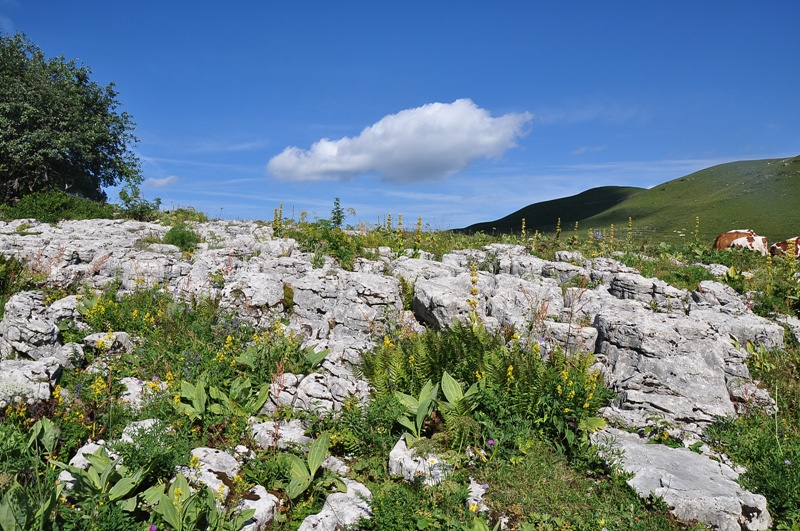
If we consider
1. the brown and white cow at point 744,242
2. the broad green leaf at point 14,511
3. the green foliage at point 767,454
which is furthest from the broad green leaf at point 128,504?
the brown and white cow at point 744,242

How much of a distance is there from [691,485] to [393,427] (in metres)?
3.39

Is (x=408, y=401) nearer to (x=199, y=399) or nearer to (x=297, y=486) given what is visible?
(x=297, y=486)

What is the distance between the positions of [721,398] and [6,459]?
29.6 feet

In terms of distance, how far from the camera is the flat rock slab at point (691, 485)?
15.5 feet

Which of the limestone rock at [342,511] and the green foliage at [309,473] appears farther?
the green foliage at [309,473]

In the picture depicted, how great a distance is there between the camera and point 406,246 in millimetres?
15305

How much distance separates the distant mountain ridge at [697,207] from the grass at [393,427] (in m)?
14.6

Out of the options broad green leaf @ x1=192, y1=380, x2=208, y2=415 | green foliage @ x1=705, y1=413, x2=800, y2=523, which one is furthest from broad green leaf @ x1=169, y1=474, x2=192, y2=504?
green foliage @ x1=705, y1=413, x2=800, y2=523

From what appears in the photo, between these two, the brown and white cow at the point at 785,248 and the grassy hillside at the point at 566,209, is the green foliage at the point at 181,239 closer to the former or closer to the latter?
the brown and white cow at the point at 785,248

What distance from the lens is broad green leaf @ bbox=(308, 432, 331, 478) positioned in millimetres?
5281

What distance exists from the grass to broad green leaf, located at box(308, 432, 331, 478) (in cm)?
12

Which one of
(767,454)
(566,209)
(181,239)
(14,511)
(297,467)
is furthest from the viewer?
(566,209)

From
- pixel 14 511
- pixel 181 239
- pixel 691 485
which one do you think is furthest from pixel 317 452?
pixel 181 239

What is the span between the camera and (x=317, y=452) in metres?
5.38
